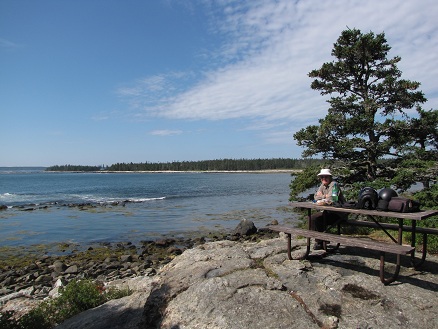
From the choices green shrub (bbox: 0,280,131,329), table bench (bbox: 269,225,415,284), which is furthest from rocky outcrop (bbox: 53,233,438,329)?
green shrub (bbox: 0,280,131,329)

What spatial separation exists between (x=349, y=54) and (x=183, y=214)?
2078 cm

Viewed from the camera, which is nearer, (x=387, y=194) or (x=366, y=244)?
(x=366, y=244)

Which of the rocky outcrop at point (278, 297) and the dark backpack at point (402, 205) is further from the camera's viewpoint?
the dark backpack at point (402, 205)

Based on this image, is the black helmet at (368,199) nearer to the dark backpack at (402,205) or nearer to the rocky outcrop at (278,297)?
the dark backpack at (402,205)

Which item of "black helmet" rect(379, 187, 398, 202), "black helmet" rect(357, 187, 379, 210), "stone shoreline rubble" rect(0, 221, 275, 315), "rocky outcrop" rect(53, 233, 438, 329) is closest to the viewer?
"rocky outcrop" rect(53, 233, 438, 329)

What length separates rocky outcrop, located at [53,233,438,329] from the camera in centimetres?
478

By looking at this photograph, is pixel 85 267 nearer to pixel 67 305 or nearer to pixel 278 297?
pixel 67 305

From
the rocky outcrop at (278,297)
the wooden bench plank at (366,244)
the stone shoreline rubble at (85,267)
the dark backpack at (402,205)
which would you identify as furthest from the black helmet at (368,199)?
the stone shoreline rubble at (85,267)

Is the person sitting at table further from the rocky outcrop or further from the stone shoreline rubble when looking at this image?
the stone shoreline rubble

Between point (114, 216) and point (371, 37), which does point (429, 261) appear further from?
point (114, 216)

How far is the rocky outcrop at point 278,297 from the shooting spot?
188 inches

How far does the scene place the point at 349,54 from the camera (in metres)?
13.5

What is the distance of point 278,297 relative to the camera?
531 centimetres

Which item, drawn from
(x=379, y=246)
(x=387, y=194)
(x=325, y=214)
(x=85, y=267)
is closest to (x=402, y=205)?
(x=387, y=194)
